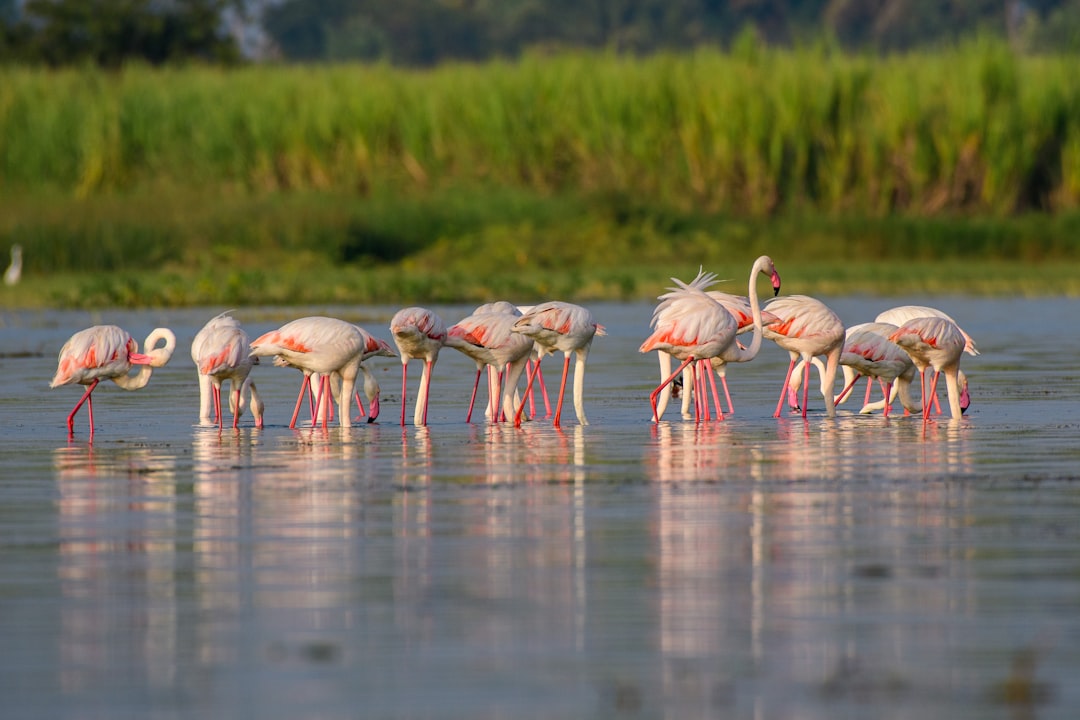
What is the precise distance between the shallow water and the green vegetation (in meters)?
20.1

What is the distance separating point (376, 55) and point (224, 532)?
253 feet

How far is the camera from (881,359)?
49.2ft

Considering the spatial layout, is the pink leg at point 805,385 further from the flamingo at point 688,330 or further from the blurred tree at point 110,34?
the blurred tree at point 110,34

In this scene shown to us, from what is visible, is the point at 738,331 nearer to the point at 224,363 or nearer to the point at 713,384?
Answer: the point at 713,384

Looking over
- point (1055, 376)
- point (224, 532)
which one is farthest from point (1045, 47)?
point (224, 532)

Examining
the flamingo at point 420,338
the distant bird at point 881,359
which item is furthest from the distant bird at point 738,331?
the flamingo at point 420,338

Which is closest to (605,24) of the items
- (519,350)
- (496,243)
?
(496,243)

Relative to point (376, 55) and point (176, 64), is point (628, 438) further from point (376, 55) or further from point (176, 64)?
point (376, 55)

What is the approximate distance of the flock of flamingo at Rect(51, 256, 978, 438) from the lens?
13.9 meters

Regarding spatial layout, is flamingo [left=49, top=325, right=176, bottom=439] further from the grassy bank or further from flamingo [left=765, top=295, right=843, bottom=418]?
the grassy bank

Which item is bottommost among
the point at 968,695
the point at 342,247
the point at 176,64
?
the point at 968,695

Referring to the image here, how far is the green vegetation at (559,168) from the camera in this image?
111ft

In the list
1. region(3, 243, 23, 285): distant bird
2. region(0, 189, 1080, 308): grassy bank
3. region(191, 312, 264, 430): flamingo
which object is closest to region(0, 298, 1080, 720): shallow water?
region(191, 312, 264, 430): flamingo

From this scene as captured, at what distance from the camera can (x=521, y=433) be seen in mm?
13539
